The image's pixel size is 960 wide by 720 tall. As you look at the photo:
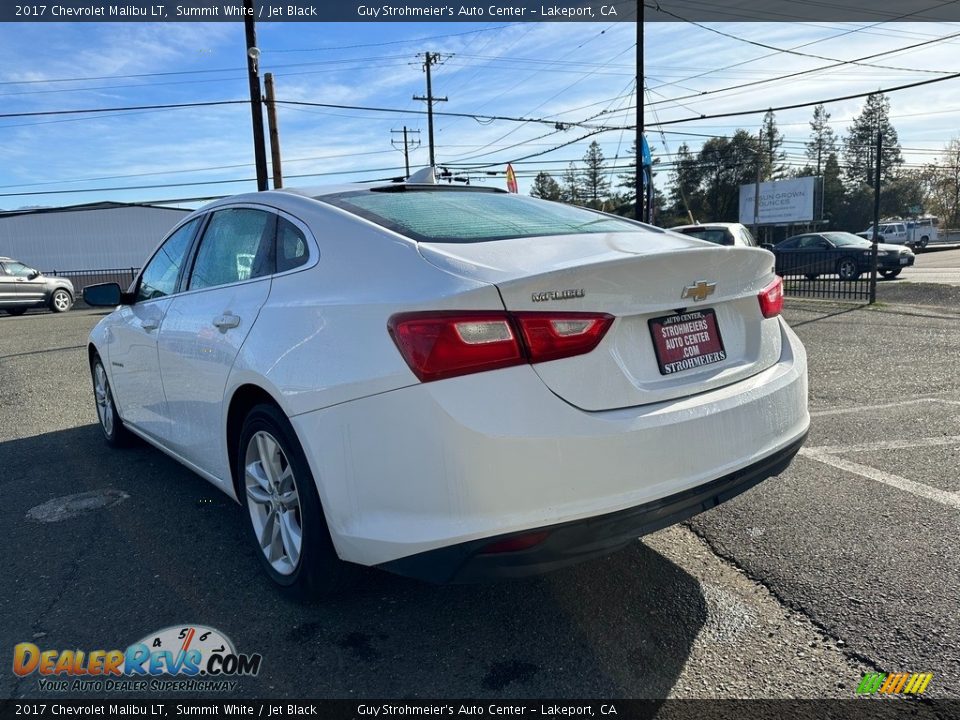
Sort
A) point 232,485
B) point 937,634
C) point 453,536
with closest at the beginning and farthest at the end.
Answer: point 453,536, point 937,634, point 232,485

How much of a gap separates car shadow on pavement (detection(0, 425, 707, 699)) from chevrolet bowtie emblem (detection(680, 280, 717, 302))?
1186 mm

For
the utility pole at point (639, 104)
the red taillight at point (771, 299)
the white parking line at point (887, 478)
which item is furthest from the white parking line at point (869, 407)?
the utility pole at point (639, 104)

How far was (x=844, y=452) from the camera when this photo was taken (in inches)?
174

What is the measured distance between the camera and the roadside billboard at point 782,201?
56.8 meters

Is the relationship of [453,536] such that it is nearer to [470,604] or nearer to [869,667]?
[470,604]

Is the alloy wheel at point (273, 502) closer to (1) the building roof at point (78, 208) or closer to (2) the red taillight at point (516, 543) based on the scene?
(2) the red taillight at point (516, 543)

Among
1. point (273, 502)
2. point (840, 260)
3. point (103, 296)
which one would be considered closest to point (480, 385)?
point (273, 502)

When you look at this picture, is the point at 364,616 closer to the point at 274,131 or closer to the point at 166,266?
the point at 166,266

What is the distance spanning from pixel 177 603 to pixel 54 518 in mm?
1499

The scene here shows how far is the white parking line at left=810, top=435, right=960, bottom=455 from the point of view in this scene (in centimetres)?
446

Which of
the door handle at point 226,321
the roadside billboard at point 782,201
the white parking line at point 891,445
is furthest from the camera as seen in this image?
the roadside billboard at point 782,201

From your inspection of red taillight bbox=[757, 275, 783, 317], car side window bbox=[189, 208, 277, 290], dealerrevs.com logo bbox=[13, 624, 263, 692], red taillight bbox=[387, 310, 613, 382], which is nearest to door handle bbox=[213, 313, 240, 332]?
car side window bbox=[189, 208, 277, 290]

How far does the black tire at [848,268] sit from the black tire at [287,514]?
16125mm

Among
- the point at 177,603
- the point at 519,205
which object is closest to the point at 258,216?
the point at 519,205
